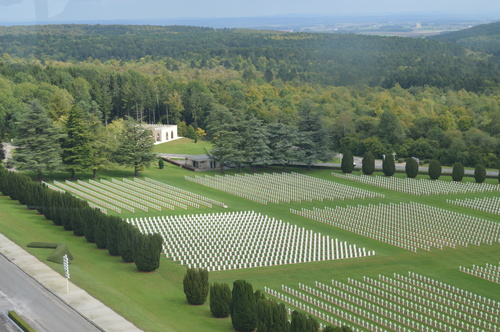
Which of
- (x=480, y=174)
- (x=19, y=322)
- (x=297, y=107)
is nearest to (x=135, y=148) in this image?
(x=480, y=174)

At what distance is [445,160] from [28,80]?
2861 inches

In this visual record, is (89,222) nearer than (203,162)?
Yes

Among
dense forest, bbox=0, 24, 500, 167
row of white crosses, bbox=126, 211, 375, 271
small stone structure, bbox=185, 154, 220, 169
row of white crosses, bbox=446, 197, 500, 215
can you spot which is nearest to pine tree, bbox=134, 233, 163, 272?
row of white crosses, bbox=126, 211, 375, 271

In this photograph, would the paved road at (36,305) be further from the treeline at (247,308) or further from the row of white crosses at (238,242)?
the row of white crosses at (238,242)

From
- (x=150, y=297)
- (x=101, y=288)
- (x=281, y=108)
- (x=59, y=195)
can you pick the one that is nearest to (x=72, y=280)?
(x=101, y=288)

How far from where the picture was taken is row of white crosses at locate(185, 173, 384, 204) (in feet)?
240

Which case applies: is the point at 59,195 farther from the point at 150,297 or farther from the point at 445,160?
the point at 445,160

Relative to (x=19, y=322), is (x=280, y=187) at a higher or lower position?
lower

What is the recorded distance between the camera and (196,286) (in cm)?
4081

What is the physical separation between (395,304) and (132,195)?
1471 inches

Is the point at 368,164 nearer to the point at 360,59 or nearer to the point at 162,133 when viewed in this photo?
the point at 162,133

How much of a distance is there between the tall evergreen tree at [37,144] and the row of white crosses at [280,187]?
583 inches

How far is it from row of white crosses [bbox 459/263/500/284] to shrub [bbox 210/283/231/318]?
1755cm

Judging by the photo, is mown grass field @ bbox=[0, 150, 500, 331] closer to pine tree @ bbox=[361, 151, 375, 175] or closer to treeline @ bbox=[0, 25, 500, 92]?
pine tree @ bbox=[361, 151, 375, 175]
